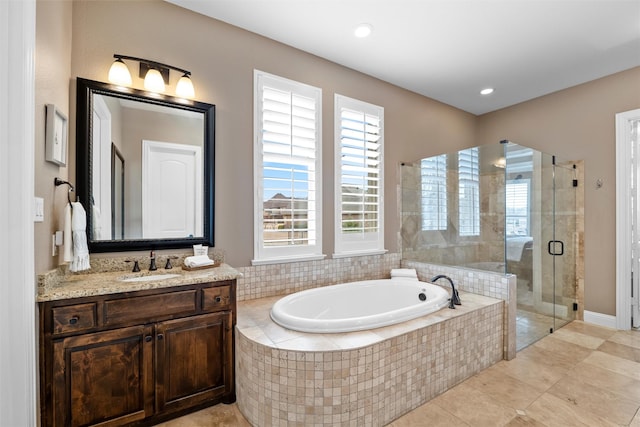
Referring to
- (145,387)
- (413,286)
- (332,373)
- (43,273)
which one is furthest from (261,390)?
(413,286)

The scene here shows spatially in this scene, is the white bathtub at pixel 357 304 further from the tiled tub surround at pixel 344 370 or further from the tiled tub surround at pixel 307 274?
the tiled tub surround at pixel 307 274

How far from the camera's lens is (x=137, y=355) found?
1695 millimetres

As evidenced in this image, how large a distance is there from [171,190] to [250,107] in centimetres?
97

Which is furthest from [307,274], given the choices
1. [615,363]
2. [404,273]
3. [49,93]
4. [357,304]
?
[615,363]

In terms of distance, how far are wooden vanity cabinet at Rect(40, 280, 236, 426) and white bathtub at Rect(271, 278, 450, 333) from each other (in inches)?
18.2

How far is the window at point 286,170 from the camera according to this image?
8.45 ft

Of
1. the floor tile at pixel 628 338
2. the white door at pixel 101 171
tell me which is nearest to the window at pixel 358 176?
the white door at pixel 101 171

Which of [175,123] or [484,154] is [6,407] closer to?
[175,123]

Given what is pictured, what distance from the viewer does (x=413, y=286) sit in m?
2.92

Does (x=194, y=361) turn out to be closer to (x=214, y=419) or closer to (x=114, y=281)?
(x=214, y=419)

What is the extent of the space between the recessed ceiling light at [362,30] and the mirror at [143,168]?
1.39m

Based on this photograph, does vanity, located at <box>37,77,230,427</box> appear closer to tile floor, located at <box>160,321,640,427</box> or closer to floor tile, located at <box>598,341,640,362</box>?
tile floor, located at <box>160,321,640,427</box>

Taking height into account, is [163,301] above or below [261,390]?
above

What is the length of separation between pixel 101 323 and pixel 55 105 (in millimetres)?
1247
